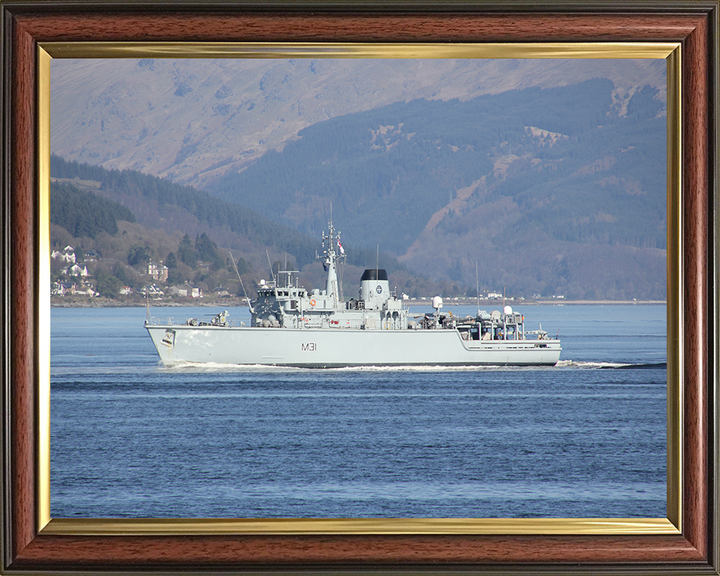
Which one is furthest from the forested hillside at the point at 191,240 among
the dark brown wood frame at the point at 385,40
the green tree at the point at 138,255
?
the dark brown wood frame at the point at 385,40

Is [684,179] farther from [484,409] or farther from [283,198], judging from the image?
[283,198]

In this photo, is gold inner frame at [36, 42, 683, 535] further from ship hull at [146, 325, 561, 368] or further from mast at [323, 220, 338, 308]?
mast at [323, 220, 338, 308]

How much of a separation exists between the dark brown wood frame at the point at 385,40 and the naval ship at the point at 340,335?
88.6 feet

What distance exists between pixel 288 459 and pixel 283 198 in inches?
956

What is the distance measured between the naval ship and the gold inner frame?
88.5 feet

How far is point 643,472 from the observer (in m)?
13.2

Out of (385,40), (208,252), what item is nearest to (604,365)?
(208,252)

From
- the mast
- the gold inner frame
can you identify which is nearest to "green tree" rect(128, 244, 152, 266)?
the gold inner frame

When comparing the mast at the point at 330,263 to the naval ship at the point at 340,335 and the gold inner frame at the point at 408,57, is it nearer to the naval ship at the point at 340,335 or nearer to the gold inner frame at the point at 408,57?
the naval ship at the point at 340,335

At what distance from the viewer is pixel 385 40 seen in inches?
142

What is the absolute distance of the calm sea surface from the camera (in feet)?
36.1

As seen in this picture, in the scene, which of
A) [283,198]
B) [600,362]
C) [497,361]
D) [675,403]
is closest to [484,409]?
[497,361]

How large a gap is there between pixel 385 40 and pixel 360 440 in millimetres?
15936

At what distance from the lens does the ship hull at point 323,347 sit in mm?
31000
